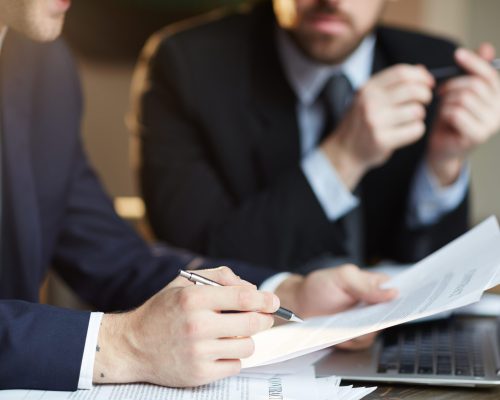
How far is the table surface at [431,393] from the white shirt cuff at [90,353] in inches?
10.1

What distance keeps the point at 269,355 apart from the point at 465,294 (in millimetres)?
193

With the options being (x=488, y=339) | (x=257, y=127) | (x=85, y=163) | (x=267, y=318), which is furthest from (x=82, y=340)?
(x=257, y=127)

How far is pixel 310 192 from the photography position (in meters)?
1.48

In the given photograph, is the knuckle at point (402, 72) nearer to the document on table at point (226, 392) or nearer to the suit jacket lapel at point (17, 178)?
the suit jacket lapel at point (17, 178)

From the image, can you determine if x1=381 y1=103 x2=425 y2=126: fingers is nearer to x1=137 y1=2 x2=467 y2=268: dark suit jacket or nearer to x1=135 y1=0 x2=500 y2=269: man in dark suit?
x1=135 y1=0 x2=500 y2=269: man in dark suit

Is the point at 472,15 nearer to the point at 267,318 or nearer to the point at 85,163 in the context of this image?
the point at 85,163

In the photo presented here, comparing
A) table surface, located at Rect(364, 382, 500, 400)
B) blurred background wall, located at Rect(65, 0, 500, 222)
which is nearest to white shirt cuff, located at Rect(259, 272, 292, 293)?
table surface, located at Rect(364, 382, 500, 400)

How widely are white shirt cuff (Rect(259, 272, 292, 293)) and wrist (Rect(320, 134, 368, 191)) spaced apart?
427 mm

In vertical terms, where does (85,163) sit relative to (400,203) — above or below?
above

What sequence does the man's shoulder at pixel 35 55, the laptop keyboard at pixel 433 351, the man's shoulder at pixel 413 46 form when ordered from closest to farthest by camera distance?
the laptop keyboard at pixel 433 351
the man's shoulder at pixel 35 55
the man's shoulder at pixel 413 46

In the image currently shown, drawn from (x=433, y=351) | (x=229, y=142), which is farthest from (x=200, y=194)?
(x=433, y=351)

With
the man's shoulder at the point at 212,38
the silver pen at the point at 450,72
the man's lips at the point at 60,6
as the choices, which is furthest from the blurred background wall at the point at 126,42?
the man's lips at the point at 60,6

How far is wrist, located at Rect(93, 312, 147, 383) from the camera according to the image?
0.77 m

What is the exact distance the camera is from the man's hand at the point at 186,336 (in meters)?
0.74
